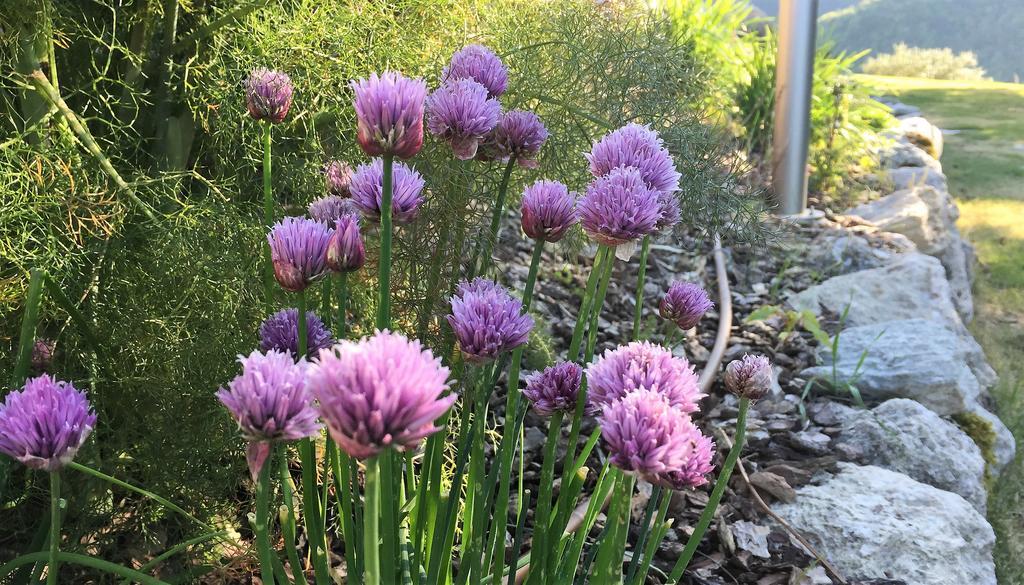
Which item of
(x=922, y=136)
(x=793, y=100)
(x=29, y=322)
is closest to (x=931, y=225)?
(x=793, y=100)

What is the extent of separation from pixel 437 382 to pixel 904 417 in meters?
1.95

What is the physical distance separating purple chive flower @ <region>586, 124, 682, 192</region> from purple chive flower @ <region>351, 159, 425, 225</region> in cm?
23

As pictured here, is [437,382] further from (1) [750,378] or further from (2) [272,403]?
(1) [750,378]

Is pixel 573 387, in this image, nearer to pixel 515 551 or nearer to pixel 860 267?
pixel 515 551

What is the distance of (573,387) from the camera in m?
1.02

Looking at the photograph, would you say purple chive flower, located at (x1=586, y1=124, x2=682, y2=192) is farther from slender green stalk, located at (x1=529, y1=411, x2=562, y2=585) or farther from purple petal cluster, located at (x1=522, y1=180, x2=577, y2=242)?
slender green stalk, located at (x1=529, y1=411, x2=562, y2=585)

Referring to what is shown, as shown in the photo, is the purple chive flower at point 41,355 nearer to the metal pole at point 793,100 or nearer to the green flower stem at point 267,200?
the green flower stem at point 267,200

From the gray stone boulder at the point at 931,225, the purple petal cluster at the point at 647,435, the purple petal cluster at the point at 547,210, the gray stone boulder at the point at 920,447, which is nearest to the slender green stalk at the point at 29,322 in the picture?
the purple petal cluster at the point at 547,210

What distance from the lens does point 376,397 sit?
1.86 feet

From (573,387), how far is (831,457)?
1297mm

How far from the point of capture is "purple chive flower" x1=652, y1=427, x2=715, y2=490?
0.80 m

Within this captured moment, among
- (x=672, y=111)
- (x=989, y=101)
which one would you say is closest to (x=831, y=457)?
(x=672, y=111)

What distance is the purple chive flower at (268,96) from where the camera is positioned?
1.11 m

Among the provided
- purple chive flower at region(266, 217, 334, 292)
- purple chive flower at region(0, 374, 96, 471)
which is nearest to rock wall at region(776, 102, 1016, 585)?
purple chive flower at region(266, 217, 334, 292)
